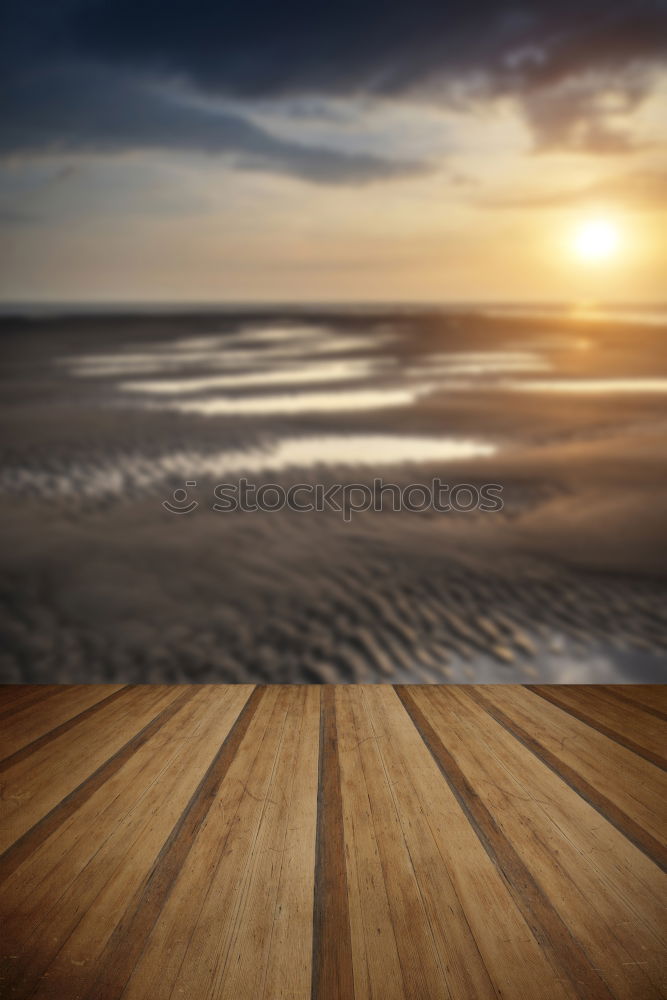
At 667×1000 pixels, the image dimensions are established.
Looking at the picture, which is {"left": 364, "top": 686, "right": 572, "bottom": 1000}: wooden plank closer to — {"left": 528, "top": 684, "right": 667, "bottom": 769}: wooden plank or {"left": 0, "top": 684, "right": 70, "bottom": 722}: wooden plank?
{"left": 528, "top": 684, "right": 667, "bottom": 769}: wooden plank

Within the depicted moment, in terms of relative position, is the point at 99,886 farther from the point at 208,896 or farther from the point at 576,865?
the point at 576,865

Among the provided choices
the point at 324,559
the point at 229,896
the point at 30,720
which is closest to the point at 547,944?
the point at 229,896

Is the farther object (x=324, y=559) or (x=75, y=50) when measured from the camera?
(x=75, y=50)

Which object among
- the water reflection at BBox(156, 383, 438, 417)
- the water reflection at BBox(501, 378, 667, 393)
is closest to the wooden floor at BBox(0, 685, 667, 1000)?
the water reflection at BBox(156, 383, 438, 417)

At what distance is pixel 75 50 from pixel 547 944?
481 inches

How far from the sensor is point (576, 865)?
166 cm

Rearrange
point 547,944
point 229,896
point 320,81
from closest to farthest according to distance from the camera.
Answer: point 547,944 → point 229,896 → point 320,81

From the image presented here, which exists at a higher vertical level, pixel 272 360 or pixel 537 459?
pixel 272 360

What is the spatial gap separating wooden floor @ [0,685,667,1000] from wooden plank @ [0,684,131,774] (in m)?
0.01

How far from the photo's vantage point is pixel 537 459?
283 inches

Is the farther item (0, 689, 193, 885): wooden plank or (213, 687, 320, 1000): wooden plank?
(0, 689, 193, 885): wooden plank

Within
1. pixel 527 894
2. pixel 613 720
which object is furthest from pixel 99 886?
pixel 613 720

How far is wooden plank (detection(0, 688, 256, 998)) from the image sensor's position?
1.31 meters

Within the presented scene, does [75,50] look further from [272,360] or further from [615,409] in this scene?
[615,409]
